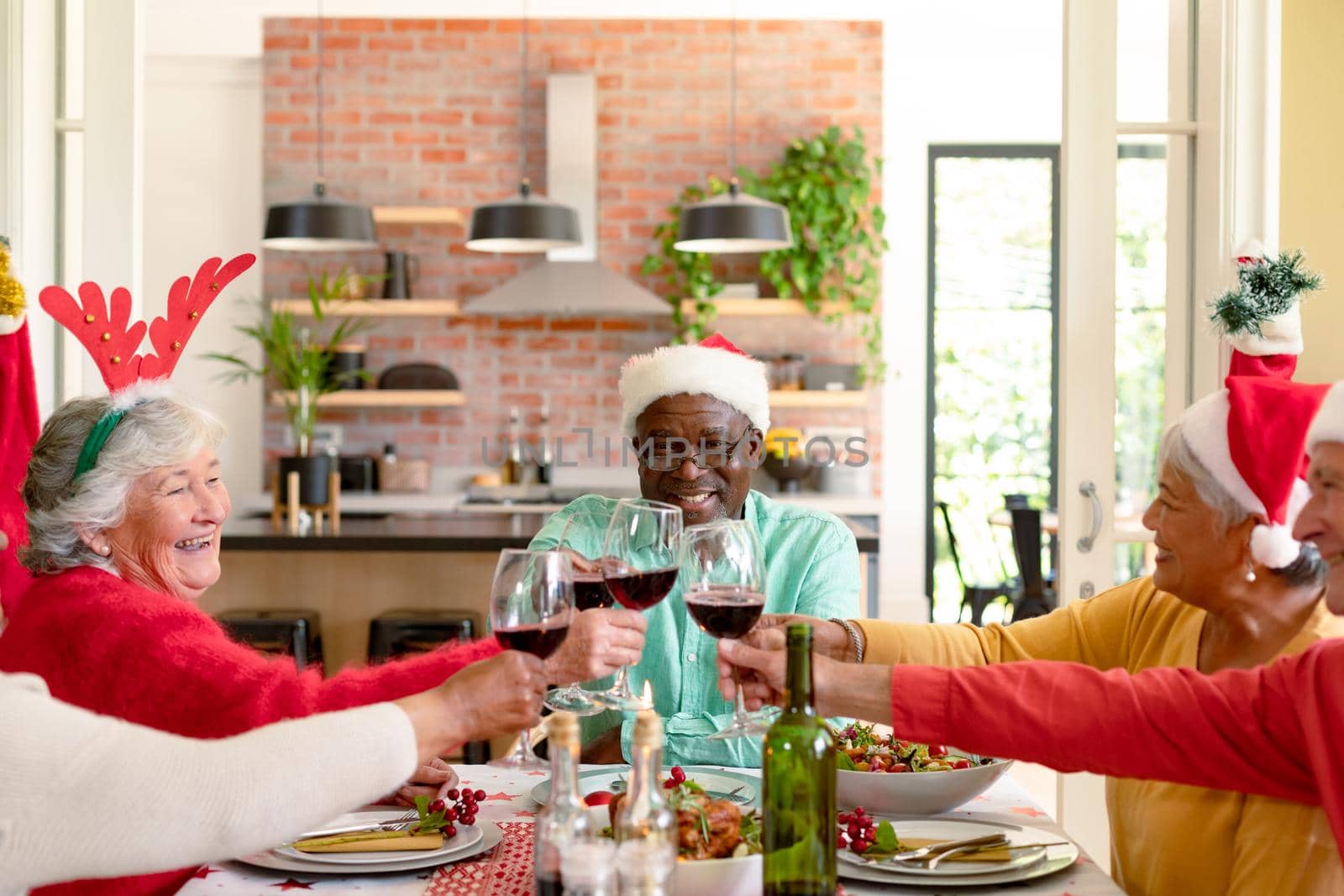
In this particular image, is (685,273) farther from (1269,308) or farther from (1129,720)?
(1129,720)

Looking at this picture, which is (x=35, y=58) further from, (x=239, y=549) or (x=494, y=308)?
(x=494, y=308)

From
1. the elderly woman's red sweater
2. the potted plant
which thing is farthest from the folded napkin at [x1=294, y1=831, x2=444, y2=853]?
the potted plant

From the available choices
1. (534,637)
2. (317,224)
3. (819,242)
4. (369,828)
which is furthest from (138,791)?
(819,242)

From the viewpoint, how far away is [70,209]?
3031mm

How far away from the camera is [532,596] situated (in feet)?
4.04

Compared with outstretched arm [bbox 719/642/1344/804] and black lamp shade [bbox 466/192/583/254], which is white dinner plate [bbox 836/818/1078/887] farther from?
black lamp shade [bbox 466/192/583/254]

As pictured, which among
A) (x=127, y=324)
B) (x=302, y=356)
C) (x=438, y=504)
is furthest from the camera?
(x=438, y=504)

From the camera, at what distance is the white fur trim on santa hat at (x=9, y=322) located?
2426 mm

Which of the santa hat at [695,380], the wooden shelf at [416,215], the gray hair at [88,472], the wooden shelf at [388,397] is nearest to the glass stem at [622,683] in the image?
the gray hair at [88,472]

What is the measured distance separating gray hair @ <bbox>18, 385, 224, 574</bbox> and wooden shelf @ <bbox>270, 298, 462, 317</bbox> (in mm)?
4826

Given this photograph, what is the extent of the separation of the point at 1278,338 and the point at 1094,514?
0.63 metres

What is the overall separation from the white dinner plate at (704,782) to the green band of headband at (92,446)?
2.34 feet

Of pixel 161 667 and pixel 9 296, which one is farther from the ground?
pixel 9 296

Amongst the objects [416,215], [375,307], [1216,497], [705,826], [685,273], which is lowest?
[705,826]
